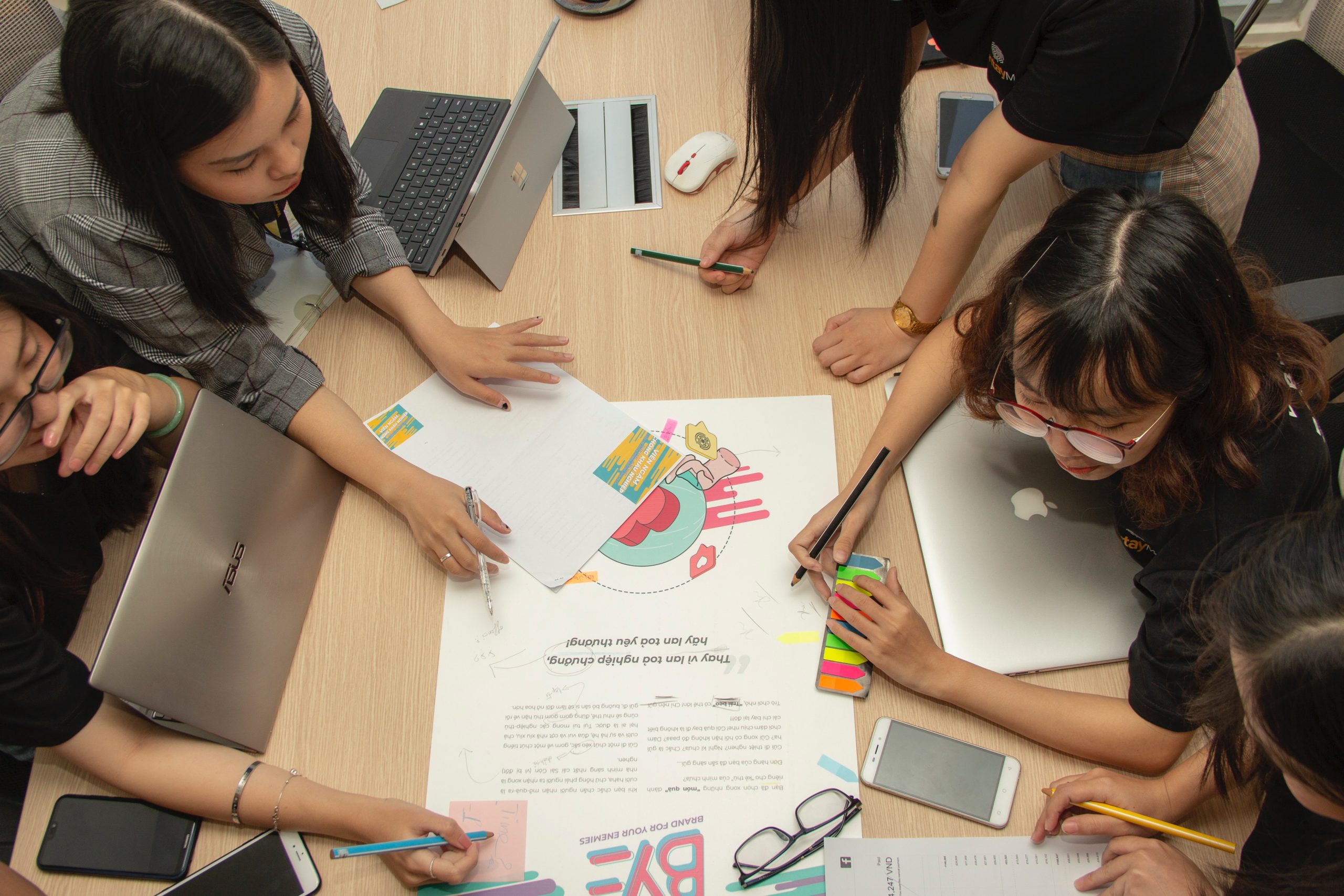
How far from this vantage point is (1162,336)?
2.36ft

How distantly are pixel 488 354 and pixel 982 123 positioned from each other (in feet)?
2.12

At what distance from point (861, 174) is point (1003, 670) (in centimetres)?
63

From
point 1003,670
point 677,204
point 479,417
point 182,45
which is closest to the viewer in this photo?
point 182,45

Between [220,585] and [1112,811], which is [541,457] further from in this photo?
[1112,811]

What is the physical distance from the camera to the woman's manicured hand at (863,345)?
3.34 feet

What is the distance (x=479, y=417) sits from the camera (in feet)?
3.37

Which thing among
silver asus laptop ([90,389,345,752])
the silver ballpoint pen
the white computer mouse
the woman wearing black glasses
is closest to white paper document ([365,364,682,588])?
the silver ballpoint pen

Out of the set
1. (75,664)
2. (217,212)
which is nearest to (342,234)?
(217,212)

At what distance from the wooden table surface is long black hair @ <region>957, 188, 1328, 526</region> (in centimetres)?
23

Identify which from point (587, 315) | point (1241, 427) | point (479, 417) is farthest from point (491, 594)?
point (1241, 427)

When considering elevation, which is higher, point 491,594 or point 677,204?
point 677,204

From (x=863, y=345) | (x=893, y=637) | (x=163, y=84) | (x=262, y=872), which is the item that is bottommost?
(x=262, y=872)

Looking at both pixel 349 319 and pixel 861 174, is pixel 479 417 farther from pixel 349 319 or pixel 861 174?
pixel 861 174

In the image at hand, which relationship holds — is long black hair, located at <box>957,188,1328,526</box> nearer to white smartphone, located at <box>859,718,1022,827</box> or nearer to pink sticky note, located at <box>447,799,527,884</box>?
white smartphone, located at <box>859,718,1022,827</box>
